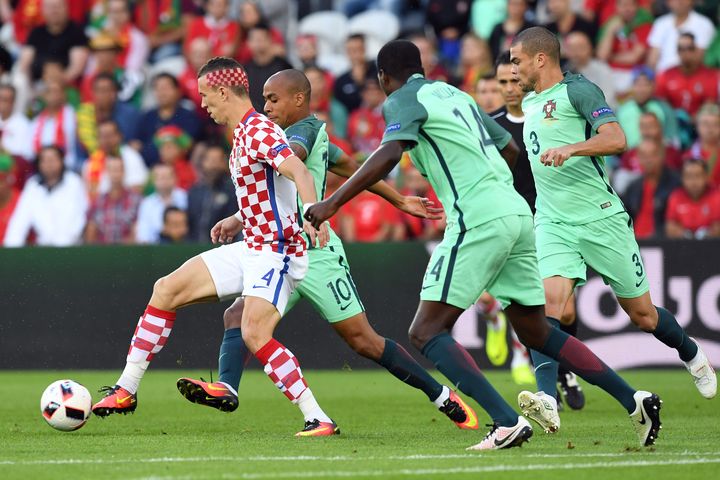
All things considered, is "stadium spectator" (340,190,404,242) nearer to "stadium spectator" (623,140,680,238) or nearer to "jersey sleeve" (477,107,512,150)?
"stadium spectator" (623,140,680,238)

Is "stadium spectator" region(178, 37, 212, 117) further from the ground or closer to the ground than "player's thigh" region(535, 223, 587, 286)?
further from the ground

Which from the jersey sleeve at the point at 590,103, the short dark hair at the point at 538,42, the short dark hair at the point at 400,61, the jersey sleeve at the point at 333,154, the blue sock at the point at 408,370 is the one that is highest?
the short dark hair at the point at 400,61

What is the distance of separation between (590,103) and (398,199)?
1.35m

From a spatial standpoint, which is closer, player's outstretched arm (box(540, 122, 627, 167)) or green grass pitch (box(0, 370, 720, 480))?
green grass pitch (box(0, 370, 720, 480))

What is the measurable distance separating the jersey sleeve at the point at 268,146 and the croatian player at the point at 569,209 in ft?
5.89

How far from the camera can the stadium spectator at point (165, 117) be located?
56.3 ft

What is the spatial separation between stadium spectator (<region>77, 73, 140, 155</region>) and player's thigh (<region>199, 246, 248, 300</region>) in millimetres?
9883

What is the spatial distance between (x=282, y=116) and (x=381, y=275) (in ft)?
18.3

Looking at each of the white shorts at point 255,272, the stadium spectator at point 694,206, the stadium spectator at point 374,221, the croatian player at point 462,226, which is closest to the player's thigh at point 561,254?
the croatian player at point 462,226

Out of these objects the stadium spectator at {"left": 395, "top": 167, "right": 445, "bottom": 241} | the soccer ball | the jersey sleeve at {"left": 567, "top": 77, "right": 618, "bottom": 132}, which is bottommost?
the stadium spectator at {"left": 395, "top": 167, "right": 445, "bottom": 241}

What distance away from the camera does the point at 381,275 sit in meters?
14.5

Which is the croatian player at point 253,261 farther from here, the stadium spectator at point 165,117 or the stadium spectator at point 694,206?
the stadium spectator at point 165,117

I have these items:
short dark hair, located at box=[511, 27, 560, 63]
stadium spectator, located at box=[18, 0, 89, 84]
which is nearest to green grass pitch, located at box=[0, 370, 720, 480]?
short dark hair, located at box=[511, 27, 560, 63]

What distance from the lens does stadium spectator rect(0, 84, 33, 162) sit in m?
18.1
